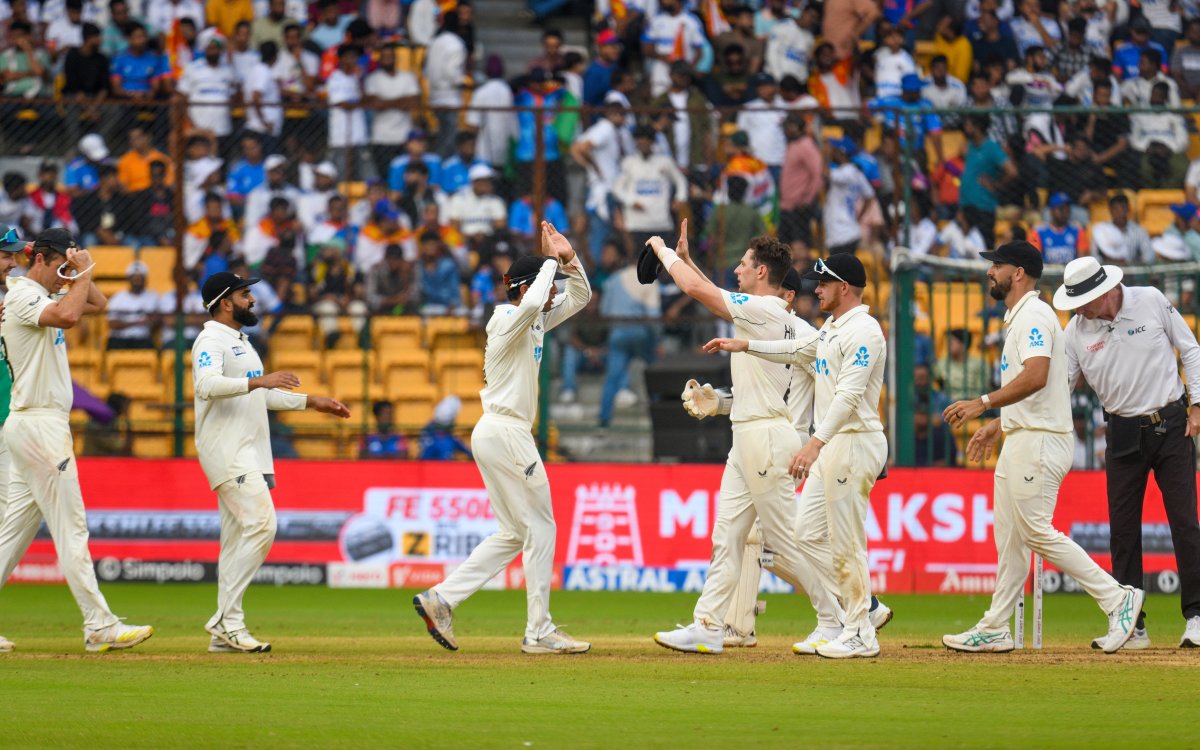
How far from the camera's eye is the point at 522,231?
18.2 meters

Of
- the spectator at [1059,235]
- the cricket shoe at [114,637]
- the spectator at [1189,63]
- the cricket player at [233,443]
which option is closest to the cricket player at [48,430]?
the cricket shoe at [114,637]

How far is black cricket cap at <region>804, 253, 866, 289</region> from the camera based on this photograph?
10227 millimetres

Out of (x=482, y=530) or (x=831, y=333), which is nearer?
(x=831, y=333)

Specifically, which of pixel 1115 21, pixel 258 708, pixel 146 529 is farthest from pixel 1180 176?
pixel 258 708

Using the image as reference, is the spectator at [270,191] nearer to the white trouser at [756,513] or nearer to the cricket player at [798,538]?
the cricket player at [798,538]

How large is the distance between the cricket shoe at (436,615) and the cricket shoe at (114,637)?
1800 mm

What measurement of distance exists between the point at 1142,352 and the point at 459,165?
394 inches

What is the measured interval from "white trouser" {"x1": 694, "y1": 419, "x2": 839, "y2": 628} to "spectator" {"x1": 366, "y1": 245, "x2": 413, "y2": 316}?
762 centimetres

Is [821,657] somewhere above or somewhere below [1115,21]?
below

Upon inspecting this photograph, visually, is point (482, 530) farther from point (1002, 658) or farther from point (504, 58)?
point (504, 58)

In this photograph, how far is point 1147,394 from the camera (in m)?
10.8

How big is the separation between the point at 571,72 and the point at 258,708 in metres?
14.9

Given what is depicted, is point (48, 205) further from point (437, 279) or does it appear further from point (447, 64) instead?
point (447, 64)

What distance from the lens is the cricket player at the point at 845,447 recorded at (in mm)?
9977
